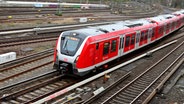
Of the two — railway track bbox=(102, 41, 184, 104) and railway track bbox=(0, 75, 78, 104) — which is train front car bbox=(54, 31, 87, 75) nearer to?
railway track bbox=(0, 75, 78, 104)

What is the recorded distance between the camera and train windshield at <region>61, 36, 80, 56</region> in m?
14.9

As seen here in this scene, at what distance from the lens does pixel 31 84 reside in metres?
14.4

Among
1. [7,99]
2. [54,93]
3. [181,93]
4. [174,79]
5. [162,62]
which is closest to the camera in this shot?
[7,99]

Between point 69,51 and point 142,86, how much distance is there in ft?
15.3

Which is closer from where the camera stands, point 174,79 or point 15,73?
point 15,73

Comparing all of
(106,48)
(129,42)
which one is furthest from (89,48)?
(129,42)

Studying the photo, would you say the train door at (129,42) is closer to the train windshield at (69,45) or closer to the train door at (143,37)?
the train door at (143,37)

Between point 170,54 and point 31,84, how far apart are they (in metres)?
14.9

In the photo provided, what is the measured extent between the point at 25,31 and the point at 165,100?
56.1 ft

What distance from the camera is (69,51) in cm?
1502

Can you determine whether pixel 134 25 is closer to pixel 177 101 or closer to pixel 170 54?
pixel 170 54

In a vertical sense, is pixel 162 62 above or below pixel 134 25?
below

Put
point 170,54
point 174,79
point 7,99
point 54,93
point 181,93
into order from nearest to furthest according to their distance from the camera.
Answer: point 7,99 → point 54,93 → point 181,93 → point 174,79 → point 170,54

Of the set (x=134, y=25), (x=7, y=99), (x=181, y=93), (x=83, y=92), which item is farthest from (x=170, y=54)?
(x=7, y=99)
